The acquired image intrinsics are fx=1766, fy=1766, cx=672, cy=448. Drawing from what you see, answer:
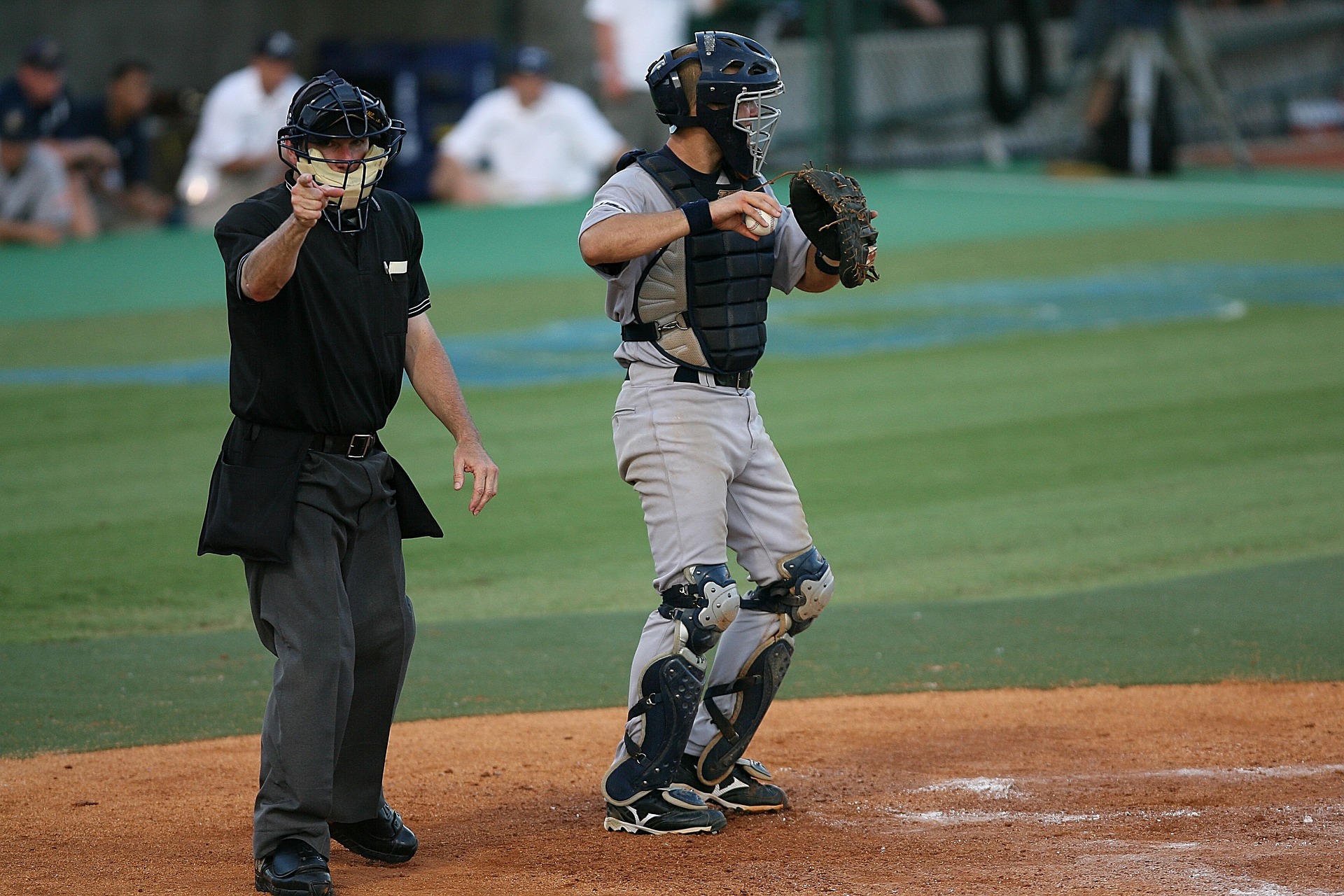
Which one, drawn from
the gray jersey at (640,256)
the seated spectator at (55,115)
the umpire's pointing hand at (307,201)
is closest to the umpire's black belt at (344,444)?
the umpire's pointing hand at (307,201)

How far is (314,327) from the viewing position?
14.1 feet

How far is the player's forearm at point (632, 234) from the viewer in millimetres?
4469

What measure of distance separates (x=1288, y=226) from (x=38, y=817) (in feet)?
53.2

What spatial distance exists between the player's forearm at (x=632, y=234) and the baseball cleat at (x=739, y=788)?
1422 mm

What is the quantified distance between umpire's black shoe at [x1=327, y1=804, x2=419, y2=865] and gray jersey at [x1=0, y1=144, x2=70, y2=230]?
13.7 meters

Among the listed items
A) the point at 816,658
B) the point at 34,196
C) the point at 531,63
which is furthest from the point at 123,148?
the point at 816,658

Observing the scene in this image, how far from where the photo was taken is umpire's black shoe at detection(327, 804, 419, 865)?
450cm

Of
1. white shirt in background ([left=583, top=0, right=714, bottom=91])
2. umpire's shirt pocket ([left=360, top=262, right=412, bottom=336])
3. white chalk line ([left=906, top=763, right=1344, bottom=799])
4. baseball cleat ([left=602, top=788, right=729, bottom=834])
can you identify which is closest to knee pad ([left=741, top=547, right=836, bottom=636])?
baseball cleat ([left=602, top=788, right=729, bottom=834])

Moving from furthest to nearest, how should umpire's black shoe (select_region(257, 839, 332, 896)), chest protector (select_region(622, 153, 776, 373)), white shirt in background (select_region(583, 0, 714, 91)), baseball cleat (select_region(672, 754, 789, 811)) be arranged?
white shirt in background (select_region(583, 0, 714, 91)) < baseball cleat (select_region(672, 754, 789, 811)) < chest protector (select_region(622, 153, 776, 373)) < umpire's black shoe (select_region(257, 839, 332, 896))

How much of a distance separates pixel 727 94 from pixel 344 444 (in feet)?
4.47

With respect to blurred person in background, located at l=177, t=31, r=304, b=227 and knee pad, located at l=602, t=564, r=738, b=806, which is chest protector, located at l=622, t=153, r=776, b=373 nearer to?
knee pad, located at l=602, t=564, r=738, b=806

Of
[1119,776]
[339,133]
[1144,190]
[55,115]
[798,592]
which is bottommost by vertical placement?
[1119,776]

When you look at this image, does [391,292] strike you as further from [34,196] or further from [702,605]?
[34,196]

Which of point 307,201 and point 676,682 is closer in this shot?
point 307,201
